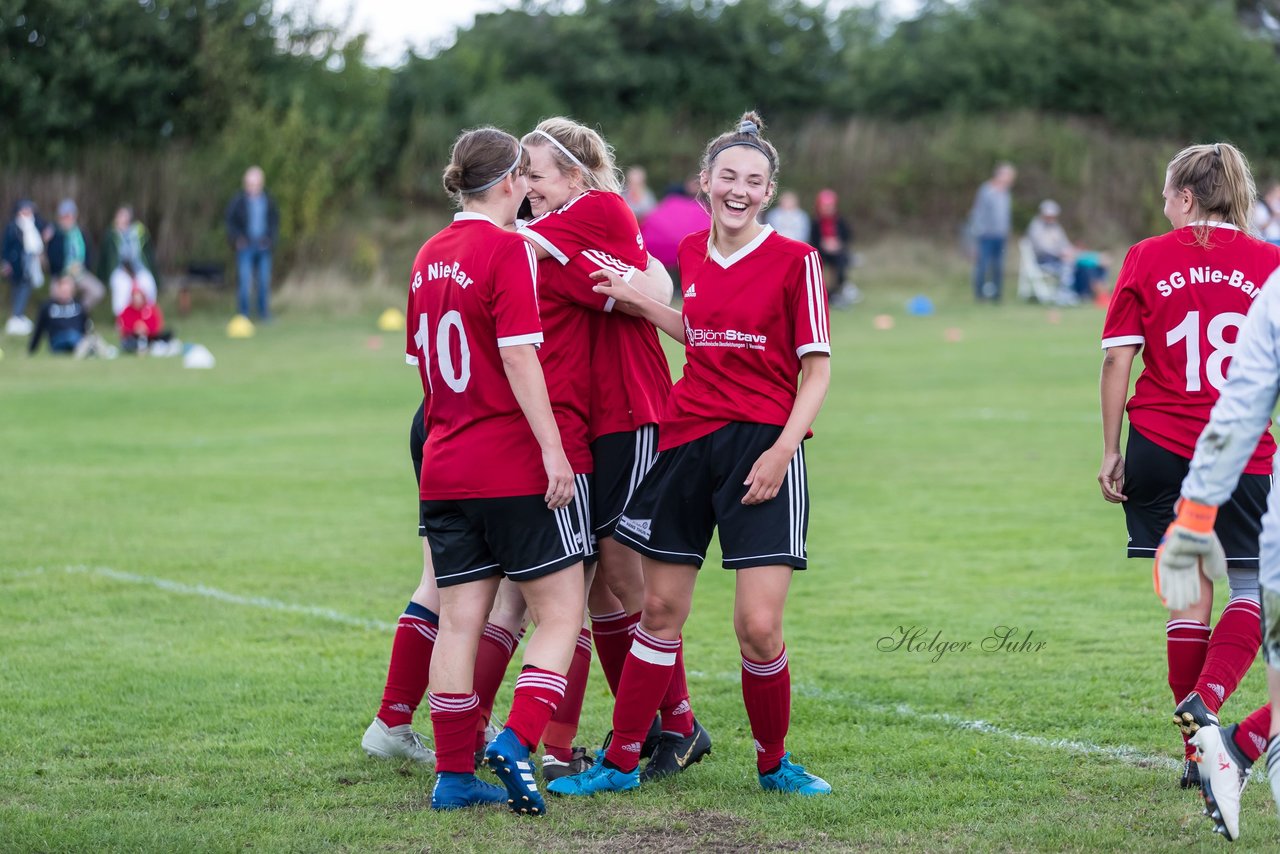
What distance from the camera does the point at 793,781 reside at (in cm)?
488

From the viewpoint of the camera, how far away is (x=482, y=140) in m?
4.71

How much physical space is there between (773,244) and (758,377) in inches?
16.1

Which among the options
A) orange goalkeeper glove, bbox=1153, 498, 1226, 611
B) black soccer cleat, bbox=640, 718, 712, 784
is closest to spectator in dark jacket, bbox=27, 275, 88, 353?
black soccer cleat, bbox=640, 718, 712, 784

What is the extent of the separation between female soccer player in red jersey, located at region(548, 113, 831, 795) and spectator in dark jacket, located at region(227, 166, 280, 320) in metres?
21.4

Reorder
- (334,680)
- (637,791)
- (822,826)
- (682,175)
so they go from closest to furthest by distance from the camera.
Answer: (822,826) < (637,791) < (334,680) < (682,175)

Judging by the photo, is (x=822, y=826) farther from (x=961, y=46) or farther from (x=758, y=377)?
(x=961, y=46)

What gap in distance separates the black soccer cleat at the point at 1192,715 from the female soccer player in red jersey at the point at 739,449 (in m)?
1.09


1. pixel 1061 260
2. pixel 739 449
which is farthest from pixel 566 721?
pixel 1061 260

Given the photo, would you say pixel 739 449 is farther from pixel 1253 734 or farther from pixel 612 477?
pixel 1253 734

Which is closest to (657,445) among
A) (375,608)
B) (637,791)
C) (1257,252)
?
(637,791)

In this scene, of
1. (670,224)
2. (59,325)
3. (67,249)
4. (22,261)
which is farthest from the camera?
(670,224)

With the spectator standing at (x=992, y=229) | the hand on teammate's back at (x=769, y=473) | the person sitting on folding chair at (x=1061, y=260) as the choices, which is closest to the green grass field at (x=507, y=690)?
the hand on teammate's back at (x=769, y=473)

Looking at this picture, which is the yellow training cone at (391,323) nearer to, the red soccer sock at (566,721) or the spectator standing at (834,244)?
the spectator standing at (834,244)

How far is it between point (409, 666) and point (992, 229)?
24.4m
